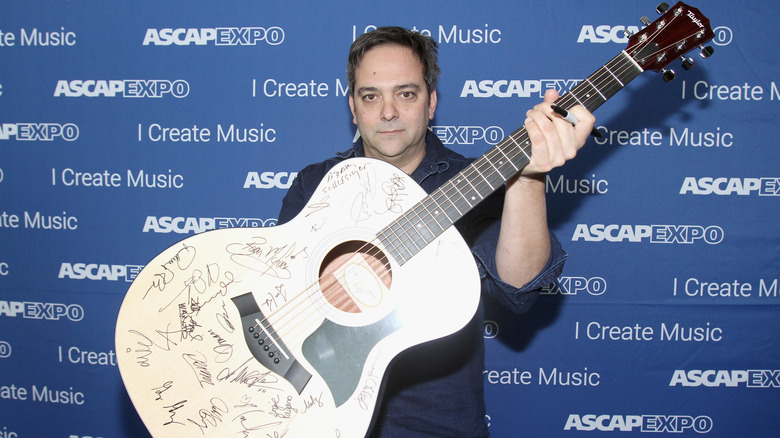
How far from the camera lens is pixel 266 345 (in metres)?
1.11

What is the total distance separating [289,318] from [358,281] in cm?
20

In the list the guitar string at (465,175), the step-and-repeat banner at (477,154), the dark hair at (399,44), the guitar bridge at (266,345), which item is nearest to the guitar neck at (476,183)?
the guitar string at (465,175)

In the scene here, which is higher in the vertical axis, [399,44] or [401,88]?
[399,44]

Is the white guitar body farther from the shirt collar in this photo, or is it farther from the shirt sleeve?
the shirt collar

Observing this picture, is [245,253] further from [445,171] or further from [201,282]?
[445,171]

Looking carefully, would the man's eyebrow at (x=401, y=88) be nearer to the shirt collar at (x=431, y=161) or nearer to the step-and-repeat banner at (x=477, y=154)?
the shirt collar at (x=431, y=161)

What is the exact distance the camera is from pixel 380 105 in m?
1.48

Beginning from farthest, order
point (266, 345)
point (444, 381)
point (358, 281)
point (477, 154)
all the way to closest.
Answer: point (477, 154) → point (444, 381) → point (358, 281) → point (266, 345)

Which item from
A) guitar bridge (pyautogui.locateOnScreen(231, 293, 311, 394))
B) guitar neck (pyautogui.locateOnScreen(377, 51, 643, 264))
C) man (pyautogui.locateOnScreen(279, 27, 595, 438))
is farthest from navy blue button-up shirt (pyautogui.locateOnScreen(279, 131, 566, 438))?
guitar bridge (pyautogui.locateOnScreen(231, 293, 311, 394))

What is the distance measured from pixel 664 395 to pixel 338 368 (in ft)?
5.75

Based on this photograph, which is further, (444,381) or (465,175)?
(444,381)

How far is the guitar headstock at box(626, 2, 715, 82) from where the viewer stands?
114cm

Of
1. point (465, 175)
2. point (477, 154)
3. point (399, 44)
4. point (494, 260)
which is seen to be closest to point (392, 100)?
point (399, 44)

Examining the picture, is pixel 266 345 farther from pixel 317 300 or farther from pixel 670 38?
pixel 670 38
